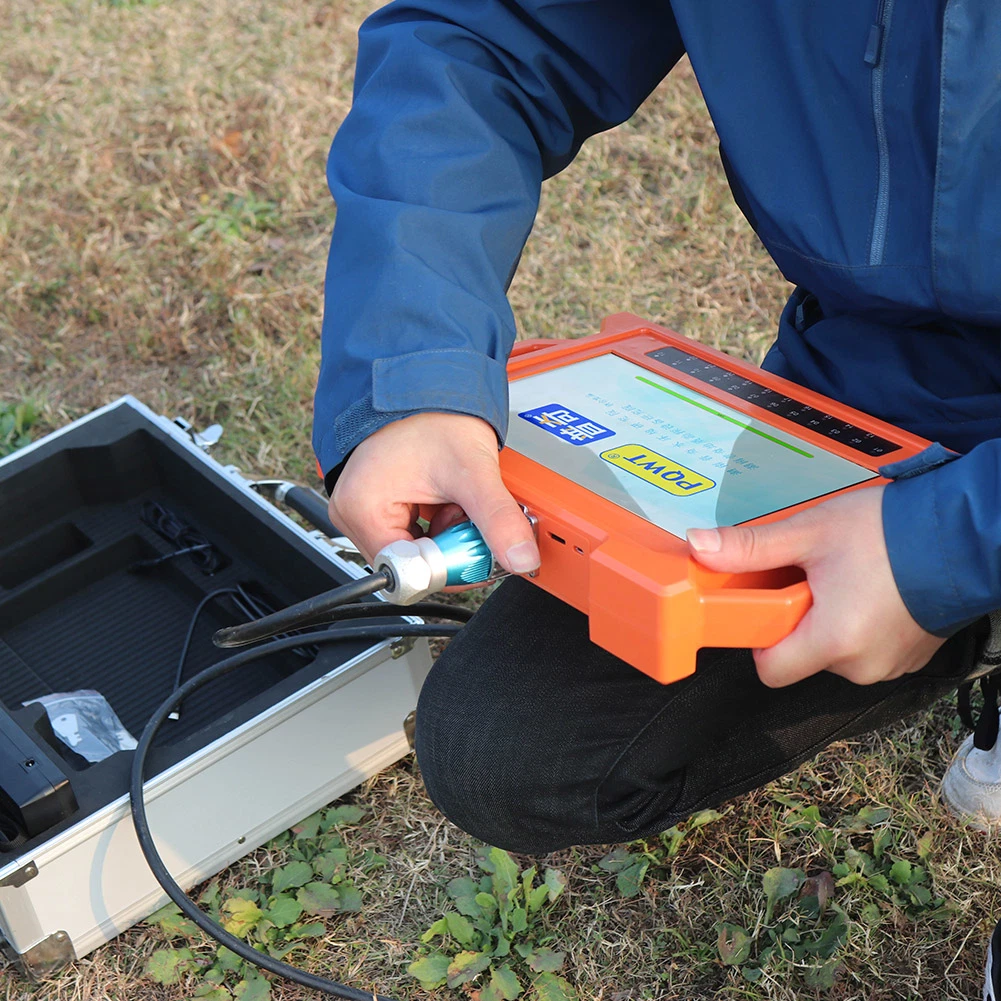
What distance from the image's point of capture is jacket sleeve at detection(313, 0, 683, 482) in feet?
3.02

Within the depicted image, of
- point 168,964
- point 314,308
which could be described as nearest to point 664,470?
point 168,964

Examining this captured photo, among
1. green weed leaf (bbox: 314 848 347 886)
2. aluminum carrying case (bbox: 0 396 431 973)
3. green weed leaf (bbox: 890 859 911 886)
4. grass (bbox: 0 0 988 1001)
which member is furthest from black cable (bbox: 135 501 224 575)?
green weed leaf (bbox: 890 859 911 886)

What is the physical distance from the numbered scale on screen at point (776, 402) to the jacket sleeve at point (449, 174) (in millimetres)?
192

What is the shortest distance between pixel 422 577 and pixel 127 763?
0.48 m

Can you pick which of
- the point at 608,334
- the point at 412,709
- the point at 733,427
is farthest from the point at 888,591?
the point at 412,709

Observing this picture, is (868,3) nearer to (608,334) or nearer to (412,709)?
(608,334)

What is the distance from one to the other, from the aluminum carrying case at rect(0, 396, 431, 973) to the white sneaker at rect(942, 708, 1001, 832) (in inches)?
23.0

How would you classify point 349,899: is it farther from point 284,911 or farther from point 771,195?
point 771,195

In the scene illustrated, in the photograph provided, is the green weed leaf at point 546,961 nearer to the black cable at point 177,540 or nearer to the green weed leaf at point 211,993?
the green weed leaf at point 211,993

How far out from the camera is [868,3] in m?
0.91

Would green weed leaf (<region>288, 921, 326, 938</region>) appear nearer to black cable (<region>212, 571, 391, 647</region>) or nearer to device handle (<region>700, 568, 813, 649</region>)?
black cable (<region>212, 571, 391, 647</region>)

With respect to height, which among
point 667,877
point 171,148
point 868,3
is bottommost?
point 667,877

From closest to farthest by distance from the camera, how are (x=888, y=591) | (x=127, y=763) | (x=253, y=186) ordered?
1. (x=888, y=591)
2. (x=127, y=763)
3. (x=253, y=186)

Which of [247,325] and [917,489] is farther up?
[917,489]
